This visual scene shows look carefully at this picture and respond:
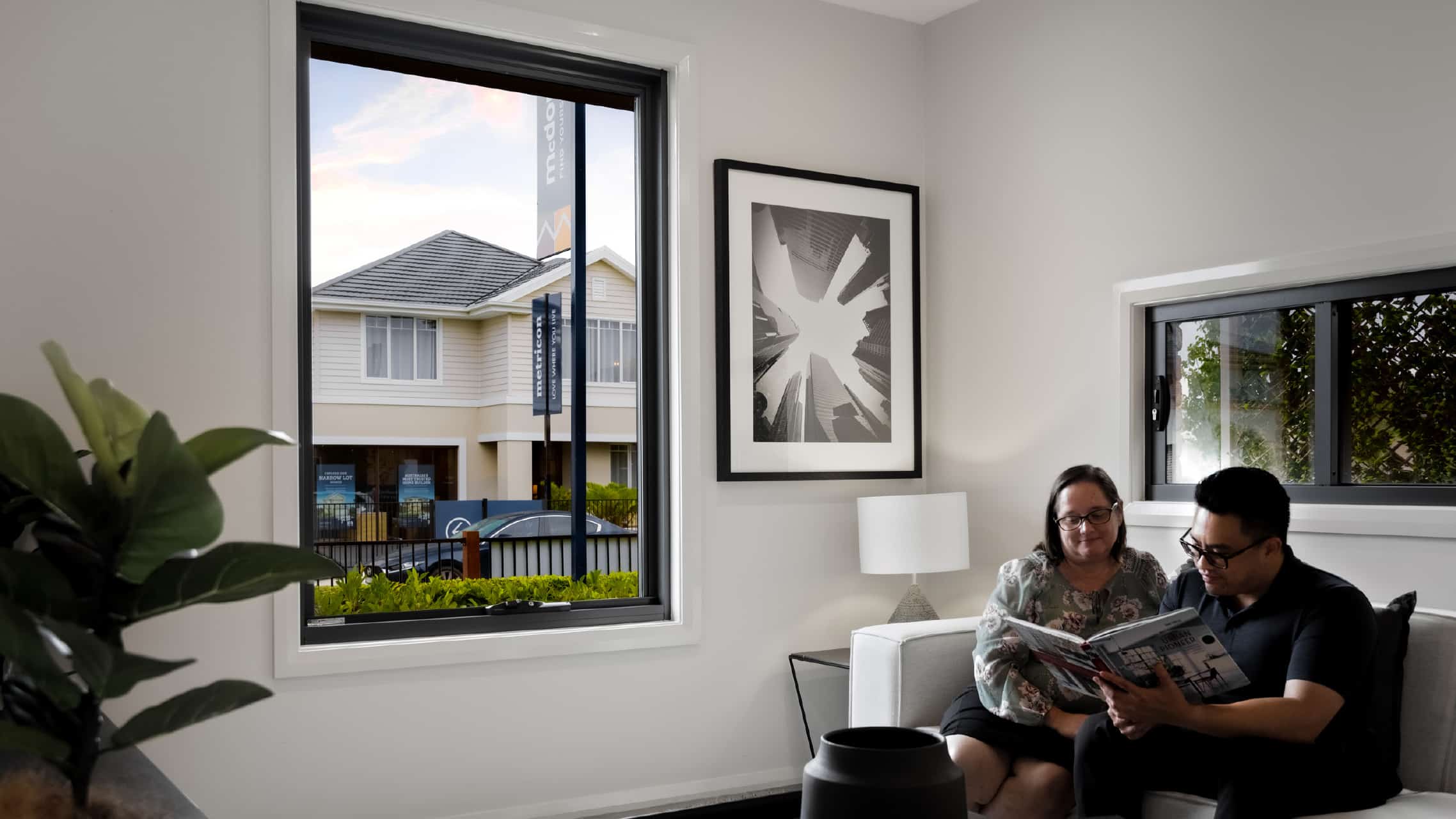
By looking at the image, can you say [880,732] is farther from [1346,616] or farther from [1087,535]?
[1087,535]

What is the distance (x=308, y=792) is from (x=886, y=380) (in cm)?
226

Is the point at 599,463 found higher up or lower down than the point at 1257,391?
lower down

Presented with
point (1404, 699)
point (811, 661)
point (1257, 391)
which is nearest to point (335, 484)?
point (811, 661)

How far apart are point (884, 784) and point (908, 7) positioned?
146 inches

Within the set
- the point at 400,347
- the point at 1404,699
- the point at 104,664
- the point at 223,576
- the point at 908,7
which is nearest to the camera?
the point at 104,664

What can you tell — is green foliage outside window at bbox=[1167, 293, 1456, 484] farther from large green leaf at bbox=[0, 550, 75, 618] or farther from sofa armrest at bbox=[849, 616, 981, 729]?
large green leaf at bbox=[0, 550, 75, 618]

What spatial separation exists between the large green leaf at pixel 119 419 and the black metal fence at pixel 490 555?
7.14 feet

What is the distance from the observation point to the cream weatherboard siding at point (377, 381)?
3406mm

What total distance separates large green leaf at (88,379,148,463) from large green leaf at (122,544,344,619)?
157mm

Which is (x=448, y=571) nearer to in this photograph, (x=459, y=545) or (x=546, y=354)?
(x=459, y=545)

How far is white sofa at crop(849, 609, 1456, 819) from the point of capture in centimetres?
231

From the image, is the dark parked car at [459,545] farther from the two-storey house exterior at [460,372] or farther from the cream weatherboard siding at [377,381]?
the cream weatherboard siding at [377,381]

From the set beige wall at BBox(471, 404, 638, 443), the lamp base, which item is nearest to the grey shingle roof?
beige wall at BBox(471, 404, 638, 443)

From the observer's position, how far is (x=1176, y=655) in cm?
213
